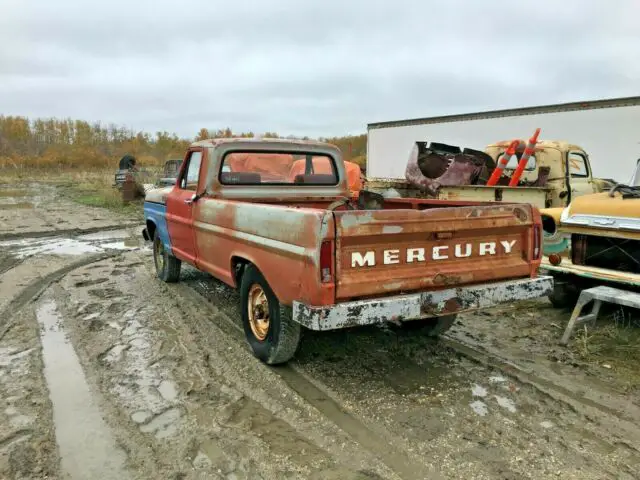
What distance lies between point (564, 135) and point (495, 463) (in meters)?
11.8

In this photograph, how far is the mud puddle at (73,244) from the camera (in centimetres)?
957

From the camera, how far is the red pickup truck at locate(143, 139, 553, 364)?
3.41 metres

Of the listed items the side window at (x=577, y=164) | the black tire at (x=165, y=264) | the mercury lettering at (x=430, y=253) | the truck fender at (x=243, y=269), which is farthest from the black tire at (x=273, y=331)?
the side window at (x=577, y=164)

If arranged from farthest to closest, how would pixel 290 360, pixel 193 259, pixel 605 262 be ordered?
1. pixel 193 259
2. pixel 605 262
3. pixel 290 360

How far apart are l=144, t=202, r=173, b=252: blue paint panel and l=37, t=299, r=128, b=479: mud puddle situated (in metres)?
2.10

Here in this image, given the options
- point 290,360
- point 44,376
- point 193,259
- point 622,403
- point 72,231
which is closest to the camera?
point 622,403

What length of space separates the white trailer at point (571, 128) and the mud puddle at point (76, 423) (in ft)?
38.9

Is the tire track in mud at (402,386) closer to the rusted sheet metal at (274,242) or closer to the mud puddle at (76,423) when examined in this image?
the rusted sheet metal at (274,242)

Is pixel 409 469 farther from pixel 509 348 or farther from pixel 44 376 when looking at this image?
pixel 44 376

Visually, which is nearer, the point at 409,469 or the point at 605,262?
the point at 409,469

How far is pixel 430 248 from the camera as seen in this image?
12.4ft

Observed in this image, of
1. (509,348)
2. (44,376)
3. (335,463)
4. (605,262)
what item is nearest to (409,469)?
(335,463)

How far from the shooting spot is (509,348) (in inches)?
183

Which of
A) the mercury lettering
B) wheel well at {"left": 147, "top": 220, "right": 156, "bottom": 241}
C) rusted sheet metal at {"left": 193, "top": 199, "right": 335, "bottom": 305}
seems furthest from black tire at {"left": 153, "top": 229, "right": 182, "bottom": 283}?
the mercury lettering
